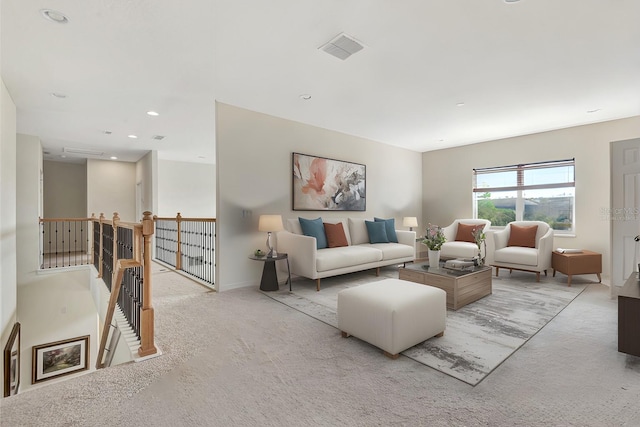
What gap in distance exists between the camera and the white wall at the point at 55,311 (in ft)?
17.3

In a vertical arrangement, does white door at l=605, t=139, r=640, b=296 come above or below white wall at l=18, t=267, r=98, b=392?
above

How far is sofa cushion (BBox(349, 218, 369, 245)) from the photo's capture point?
5434 mm

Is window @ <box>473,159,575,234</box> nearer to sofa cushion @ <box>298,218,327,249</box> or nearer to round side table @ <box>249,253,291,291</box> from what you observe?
sofa cushion @ <box>298,218,327,249</box>

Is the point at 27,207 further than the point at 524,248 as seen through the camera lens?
Yes

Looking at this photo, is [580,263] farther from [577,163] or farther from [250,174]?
[250,174]

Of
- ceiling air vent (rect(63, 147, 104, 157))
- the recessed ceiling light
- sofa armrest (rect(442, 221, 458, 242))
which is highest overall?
the recessed ceiling light

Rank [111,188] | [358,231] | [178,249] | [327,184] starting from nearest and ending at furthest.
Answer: [327,184]
[358,231]
[178,249]
[111,188]

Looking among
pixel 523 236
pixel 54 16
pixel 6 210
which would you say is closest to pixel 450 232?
pixel 523 236

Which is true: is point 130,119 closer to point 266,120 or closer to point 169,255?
point 266,120

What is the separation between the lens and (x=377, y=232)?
5.45 meters

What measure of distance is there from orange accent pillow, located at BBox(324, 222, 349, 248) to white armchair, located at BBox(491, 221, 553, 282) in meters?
2.55

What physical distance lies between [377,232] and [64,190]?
8.58 meters

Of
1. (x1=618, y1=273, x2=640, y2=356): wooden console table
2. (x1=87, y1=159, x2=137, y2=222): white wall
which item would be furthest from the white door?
(x1=87, y1=159, x2=137, y2=222): white wall

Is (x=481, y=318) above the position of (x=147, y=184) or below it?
below
